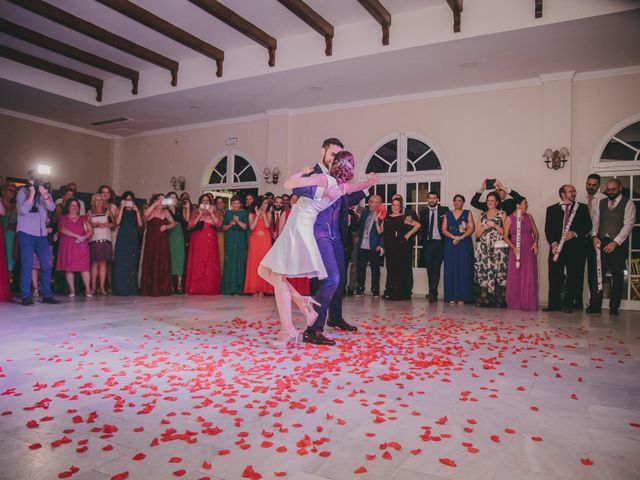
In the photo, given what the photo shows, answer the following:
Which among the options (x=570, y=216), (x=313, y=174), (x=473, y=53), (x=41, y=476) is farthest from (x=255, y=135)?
(x=41, y=476)

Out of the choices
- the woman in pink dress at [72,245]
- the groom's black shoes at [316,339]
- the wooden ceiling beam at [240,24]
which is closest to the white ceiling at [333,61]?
the wooden ceiling beam at [240,24]

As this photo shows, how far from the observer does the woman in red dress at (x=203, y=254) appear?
27.6 ft

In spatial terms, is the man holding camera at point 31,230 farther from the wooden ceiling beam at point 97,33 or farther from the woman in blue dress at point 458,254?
the woman in blue dress at point 458,254

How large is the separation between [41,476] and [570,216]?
683 centimetres

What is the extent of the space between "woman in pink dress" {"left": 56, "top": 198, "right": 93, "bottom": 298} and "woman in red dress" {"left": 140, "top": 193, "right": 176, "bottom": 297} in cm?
85

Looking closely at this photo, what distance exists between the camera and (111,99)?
32.5 feet

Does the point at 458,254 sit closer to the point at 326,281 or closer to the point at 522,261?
the point at 522,261

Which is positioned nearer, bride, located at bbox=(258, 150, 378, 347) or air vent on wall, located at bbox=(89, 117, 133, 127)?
bride, located at bbox=(258, 150, 378, 347)

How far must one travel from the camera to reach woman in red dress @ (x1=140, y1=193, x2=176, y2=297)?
796cm

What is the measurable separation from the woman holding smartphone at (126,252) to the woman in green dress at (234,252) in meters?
1.46

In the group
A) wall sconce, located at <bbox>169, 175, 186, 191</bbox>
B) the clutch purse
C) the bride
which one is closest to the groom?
the bride

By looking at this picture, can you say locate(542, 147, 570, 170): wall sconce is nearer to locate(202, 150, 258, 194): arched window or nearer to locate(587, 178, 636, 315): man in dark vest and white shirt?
locate(587, 178, 636, 315): man in dark vest and white shirt

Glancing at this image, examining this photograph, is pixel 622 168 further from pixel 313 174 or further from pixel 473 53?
pixel 313 174

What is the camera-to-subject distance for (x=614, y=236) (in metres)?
6.66
